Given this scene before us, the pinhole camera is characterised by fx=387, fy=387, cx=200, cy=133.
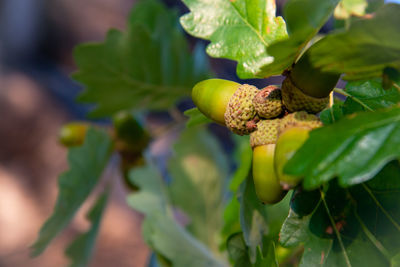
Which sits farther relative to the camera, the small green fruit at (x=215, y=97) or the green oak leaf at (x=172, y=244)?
the green oak leaf at (x=172, y=244)

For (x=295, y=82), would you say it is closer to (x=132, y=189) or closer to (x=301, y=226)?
(x=301, y=226)

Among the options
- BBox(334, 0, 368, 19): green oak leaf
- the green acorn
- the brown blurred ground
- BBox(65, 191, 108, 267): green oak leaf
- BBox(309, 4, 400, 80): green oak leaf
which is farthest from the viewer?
the brown blurred ground

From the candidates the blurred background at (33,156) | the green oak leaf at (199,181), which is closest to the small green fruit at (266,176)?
the green oak leaf at (199,181)

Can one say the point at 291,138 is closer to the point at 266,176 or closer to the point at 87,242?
the point at 266,176

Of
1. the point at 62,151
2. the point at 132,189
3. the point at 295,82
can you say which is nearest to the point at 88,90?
the point at 132,189

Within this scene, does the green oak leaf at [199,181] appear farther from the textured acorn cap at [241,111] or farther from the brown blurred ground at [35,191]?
the brown blurred ground at [35,191]

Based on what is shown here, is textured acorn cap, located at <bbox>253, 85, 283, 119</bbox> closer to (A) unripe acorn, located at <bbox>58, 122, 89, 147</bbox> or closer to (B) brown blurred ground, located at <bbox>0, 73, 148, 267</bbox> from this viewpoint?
(A) unripe acorn, located at <bbox>58, 122, 89, 147</bbox>

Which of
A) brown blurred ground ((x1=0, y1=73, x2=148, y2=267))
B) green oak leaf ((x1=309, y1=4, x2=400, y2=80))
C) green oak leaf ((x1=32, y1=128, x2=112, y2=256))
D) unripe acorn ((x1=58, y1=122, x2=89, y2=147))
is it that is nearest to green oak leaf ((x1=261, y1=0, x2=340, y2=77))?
green oak leaf ((x1=309, y1=4, x2=400, y2=80))
